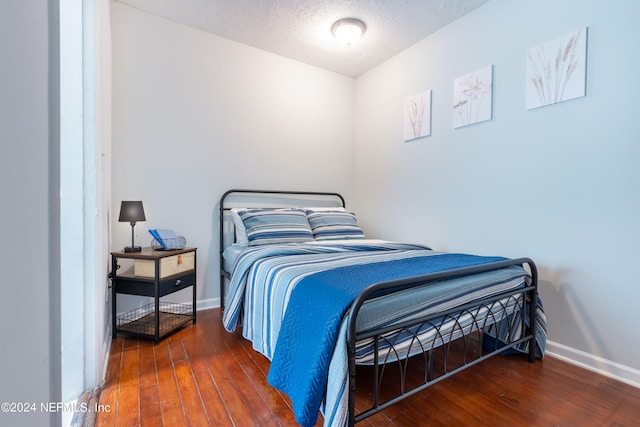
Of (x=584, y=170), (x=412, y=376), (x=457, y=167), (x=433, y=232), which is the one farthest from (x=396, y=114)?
(x=412, y=376)

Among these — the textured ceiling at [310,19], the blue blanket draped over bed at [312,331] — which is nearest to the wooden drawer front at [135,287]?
the blue blanket draped over bed at [312,331]

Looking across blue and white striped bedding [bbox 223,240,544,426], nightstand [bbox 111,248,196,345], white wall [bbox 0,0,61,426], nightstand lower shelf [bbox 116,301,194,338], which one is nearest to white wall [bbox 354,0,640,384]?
blue and white striped bedding [bbox 223,240,544,426]

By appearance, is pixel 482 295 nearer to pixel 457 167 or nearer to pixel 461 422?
pixel 461 422

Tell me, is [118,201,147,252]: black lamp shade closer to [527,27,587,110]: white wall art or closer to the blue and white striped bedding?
the blue and white striped bedding

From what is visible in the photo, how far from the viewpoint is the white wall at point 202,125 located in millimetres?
2453

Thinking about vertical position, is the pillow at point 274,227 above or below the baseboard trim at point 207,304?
above

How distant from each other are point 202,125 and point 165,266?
1.38 metres

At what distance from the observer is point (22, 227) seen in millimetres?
497

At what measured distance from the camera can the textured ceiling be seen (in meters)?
2.39

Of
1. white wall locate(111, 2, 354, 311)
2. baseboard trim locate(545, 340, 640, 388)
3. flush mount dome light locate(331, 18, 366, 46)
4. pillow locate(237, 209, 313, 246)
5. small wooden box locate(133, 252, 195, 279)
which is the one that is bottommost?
baseboard trim locate(545, 340, 640, 388)

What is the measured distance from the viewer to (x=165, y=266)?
83.9 inches

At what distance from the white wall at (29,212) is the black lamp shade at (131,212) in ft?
5.55

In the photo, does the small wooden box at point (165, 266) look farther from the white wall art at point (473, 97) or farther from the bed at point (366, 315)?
the white wall art at point (473, 97)

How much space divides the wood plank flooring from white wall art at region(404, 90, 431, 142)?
2.03 meters
